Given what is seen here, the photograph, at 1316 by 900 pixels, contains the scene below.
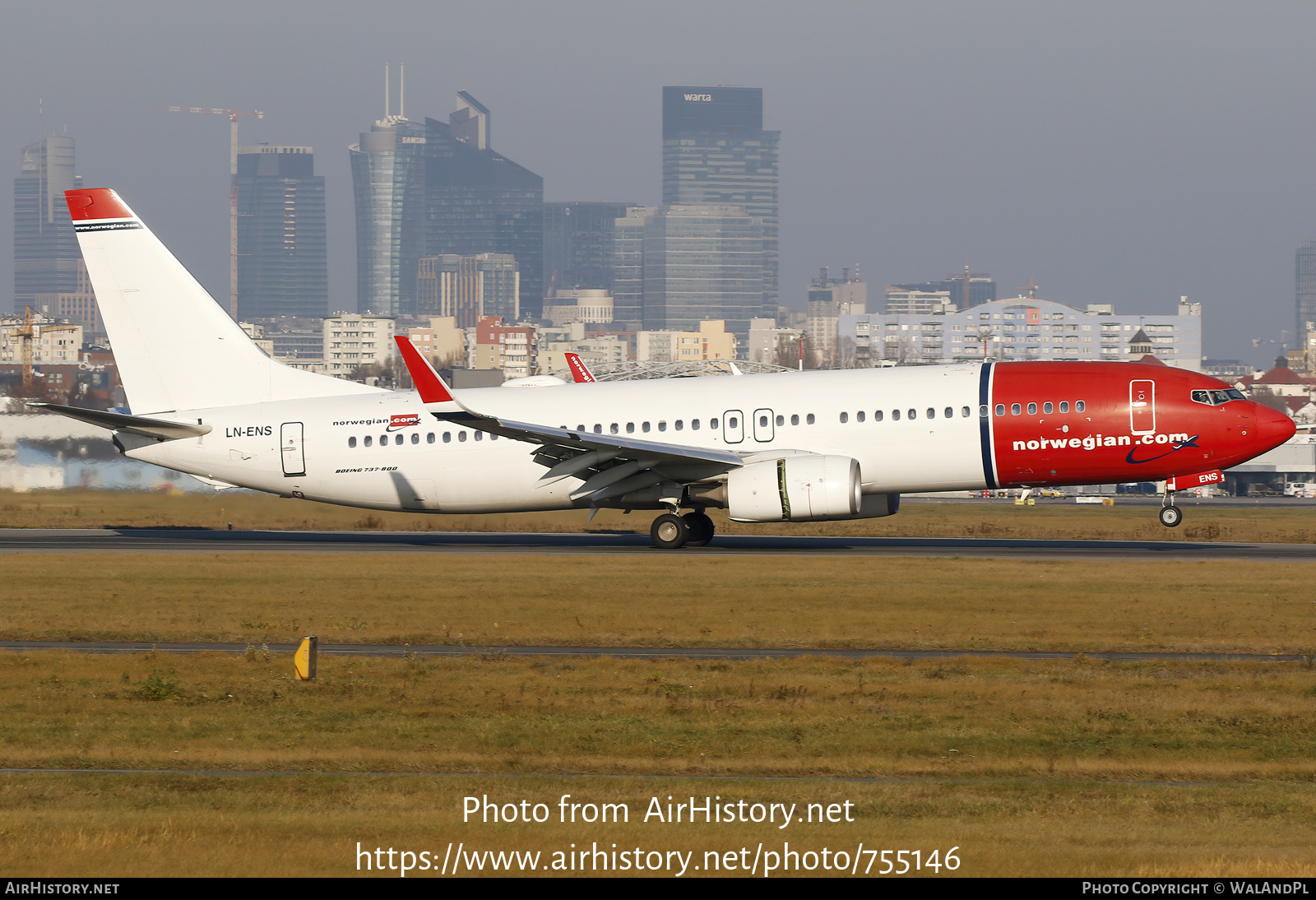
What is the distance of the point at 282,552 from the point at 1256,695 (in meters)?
26.3

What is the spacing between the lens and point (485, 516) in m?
52.6

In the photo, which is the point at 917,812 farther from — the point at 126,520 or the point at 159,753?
the point at 126,520

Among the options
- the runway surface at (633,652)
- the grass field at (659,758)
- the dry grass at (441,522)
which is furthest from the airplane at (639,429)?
the grass field at (659,758)

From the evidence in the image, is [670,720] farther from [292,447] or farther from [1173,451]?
[292,447]

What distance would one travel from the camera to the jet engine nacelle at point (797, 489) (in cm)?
3438

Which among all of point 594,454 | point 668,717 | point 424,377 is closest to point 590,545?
point 594,454

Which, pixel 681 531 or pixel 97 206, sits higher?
pixel 97 206

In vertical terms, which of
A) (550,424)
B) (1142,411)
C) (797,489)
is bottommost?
(797,489)

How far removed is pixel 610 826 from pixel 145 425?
96.6ft

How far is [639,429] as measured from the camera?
37.3 metres

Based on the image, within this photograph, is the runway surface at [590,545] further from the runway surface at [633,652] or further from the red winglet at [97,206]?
the runway surface at [633,652]

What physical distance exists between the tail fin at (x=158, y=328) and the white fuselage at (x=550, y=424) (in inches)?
29.3

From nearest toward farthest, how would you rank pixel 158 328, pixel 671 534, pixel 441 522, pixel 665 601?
pixel 665 601 → pixel 671 534 → pixel 158 328 → pixel 441 522

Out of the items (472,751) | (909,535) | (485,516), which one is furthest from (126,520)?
(472,751)
